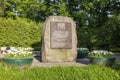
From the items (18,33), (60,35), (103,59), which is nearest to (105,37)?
(18,33)

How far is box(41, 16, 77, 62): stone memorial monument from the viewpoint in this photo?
1342cm

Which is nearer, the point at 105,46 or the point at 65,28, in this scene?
the point at 65,28

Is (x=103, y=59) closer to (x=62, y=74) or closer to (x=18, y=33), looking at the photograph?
(x=62, y=74)

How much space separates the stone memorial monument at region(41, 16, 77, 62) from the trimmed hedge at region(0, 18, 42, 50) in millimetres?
9476

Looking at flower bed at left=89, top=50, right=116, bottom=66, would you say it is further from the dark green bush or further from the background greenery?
the background greenery

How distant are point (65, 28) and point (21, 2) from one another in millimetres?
16016

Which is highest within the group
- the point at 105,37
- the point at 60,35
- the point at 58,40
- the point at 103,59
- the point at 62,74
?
the point at 60,35

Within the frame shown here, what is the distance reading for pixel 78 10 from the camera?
29.6 meters

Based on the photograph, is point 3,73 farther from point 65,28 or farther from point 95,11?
point 95,11

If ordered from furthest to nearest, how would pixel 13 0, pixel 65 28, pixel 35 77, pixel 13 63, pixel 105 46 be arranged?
pixel 13 0 → pixel 105 46 → pixel 65 28 → pixel 13 63 → pixel 35 77

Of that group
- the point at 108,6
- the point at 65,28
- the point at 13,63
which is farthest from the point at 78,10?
the point at 13,63

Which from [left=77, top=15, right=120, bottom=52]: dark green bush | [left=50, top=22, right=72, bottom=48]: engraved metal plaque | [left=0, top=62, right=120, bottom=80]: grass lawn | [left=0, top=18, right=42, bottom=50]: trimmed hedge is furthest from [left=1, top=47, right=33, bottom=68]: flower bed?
[left=0, top=18, right=42, bottom=50]: trimmed hedge

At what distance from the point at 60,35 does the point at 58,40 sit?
0.88 ft

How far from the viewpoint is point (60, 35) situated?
13.7 m
